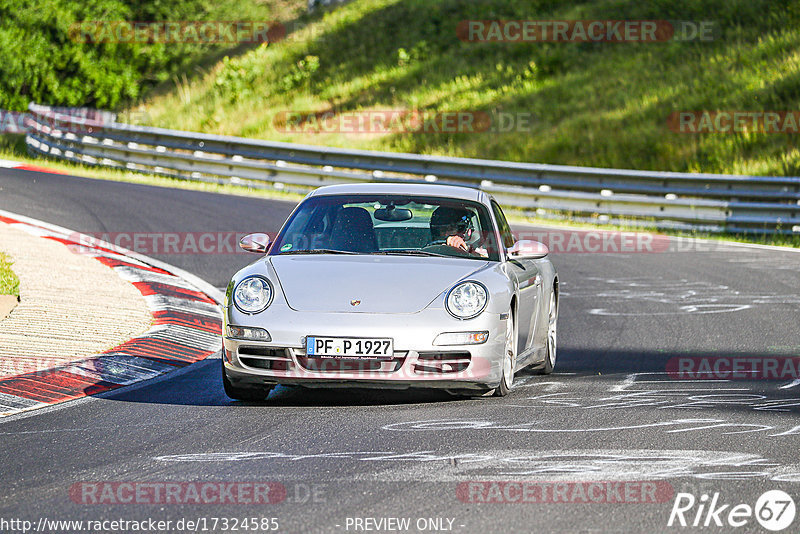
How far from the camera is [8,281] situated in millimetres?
10672

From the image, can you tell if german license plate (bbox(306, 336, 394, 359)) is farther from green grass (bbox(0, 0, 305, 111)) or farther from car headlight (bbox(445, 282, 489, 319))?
green grass (bbox(0, 0, 305, 111))

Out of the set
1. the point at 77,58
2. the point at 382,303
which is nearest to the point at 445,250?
the point at 382,303

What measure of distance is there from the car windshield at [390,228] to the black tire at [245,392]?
1.06 m

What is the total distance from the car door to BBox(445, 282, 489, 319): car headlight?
2.10 ft

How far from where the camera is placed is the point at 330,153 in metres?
23.7

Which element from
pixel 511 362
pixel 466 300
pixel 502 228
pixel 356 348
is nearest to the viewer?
pixel 356 348

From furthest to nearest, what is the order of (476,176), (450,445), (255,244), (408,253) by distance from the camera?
(476,176)
(255,244)
(408,253)
(450,445)

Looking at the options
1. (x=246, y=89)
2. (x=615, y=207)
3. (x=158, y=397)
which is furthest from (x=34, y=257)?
(x=246, y=89)

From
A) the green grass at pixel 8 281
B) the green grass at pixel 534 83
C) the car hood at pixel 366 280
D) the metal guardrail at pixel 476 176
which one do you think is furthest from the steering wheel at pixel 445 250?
the green grass at pixel 534 83

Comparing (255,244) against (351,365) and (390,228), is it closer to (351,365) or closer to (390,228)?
(390,228)

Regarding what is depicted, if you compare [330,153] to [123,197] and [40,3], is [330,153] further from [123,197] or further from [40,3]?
[40,3]

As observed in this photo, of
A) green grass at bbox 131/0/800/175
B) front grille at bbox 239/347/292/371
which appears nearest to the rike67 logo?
front grille at bbox 239/347/292/371

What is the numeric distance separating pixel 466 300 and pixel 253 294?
1310 millimetres

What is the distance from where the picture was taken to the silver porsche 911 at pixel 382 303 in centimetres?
694
